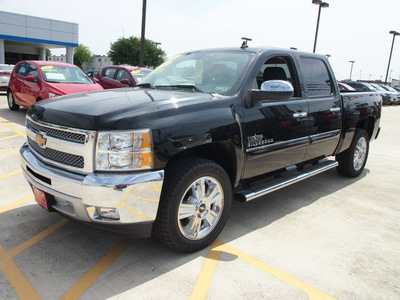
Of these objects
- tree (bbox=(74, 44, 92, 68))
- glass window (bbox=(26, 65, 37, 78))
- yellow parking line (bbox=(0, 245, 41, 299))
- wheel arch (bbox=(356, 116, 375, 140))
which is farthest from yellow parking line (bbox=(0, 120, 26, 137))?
tree (bbox=(74, 44, 92, 68))

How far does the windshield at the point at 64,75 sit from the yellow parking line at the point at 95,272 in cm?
680

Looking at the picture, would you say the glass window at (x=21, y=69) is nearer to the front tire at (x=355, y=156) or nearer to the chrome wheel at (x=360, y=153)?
the front tire at (x=355, y=156)

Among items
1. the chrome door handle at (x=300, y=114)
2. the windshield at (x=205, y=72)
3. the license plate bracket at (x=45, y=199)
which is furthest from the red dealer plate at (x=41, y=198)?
the chrome door handle at (x=300, y=114)

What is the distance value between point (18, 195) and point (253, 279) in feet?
9.87

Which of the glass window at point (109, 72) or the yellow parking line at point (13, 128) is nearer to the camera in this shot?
the yellow parking line at point (13, 128)

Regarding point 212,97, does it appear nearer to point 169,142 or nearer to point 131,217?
point 169,142

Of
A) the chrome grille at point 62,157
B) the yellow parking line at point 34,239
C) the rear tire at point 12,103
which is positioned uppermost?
the chrome grille at point 62,157

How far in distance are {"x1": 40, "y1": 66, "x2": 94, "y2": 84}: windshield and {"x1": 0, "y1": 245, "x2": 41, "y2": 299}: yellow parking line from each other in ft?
22.1

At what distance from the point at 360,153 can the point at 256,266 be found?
11.6 feet

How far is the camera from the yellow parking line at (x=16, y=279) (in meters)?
2.40

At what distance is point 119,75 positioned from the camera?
37.3 feet

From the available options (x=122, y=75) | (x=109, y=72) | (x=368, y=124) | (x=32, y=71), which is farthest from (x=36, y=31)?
(x=368, y=124)

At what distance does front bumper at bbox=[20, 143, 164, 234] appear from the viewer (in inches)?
94.7

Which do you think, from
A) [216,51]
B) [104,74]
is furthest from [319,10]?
[216,51]
